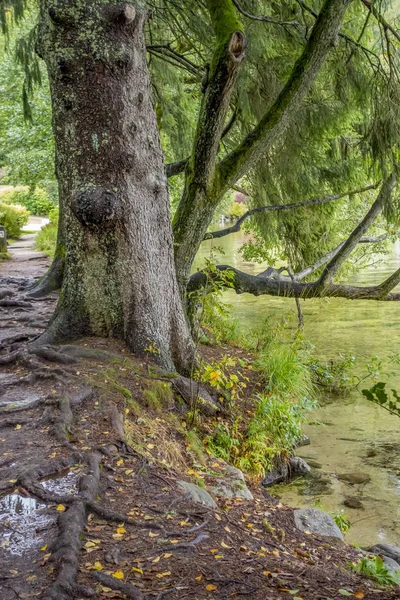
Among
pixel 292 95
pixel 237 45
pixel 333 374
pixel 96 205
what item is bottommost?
pixel 333 374

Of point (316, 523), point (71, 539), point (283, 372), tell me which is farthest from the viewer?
point (283, 372)

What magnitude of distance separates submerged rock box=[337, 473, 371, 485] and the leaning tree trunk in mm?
2341

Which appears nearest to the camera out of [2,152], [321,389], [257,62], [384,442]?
[257,62]

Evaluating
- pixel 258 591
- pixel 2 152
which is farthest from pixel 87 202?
pixel 2 152

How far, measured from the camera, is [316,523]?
13.9 feet

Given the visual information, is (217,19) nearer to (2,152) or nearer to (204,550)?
(204,550)

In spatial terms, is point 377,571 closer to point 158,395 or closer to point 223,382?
point 158,395

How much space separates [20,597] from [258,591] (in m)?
0.98

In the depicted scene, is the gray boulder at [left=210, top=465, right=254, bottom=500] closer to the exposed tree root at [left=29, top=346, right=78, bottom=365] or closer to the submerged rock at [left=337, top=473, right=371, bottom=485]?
the exposed tree root at [left=29, top=346, right=78, bottom=365]

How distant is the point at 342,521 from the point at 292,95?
3814 millimetres

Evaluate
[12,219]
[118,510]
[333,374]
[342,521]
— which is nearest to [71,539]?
[118,510]

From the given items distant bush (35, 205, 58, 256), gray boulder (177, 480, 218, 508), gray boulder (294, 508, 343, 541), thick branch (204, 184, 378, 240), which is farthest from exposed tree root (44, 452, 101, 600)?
distant bush (35, 205, 58, 256)

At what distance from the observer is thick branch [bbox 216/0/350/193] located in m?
5.29

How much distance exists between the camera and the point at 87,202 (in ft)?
16.2
